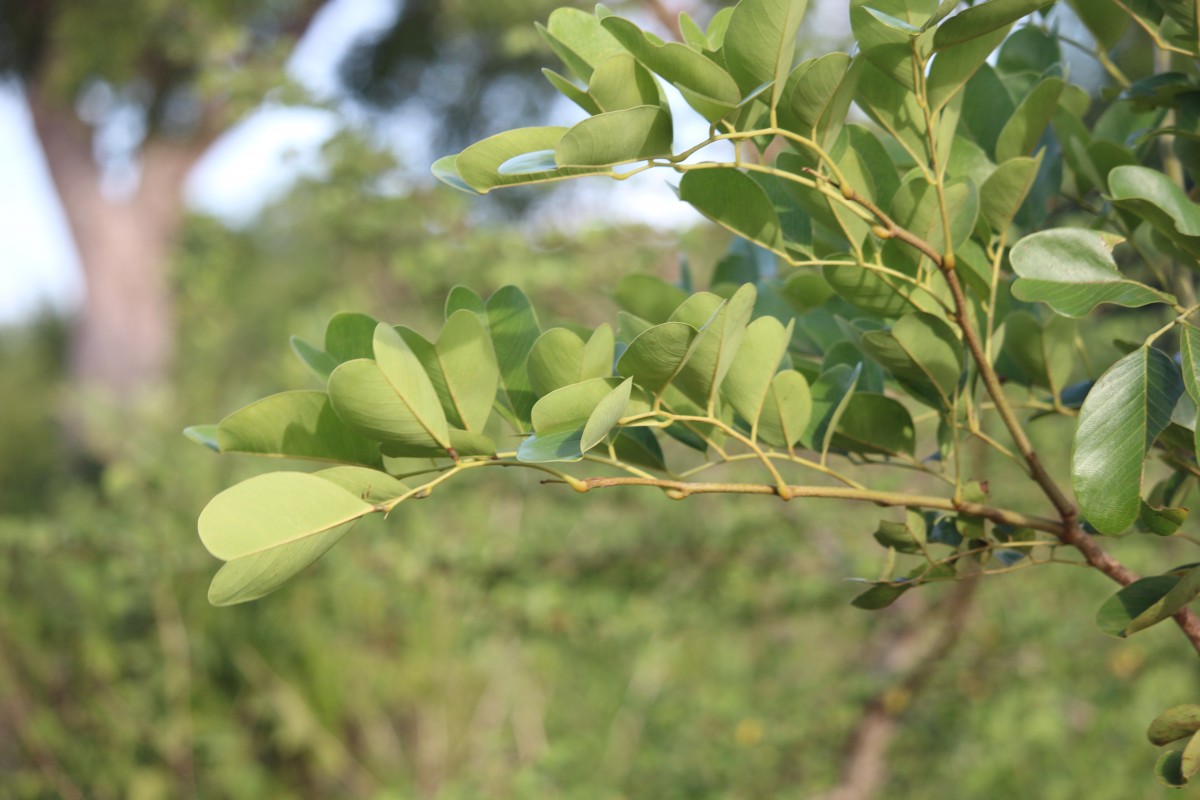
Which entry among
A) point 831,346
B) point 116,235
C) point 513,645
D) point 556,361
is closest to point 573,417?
point 556,361

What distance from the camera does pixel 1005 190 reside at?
0.28 m

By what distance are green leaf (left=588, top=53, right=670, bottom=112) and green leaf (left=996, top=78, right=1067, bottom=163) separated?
4.2 inches

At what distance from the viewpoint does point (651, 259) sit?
1.46 metres

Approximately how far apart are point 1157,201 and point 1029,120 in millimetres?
57

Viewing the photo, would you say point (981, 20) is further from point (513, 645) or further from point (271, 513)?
point (513, 645)


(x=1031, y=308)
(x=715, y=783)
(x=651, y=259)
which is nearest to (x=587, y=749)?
(x=715, y=783)

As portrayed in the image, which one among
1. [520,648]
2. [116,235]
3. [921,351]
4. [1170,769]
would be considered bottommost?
[520,648]

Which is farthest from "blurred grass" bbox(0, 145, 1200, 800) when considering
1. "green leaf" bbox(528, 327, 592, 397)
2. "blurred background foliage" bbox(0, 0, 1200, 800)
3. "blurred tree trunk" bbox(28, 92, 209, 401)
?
"blurred tree trunk" bbox(28, 92, 209, 401)

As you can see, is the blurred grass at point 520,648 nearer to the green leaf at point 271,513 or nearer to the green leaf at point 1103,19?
the green leaf at point 1103,19

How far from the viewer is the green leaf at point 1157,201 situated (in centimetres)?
24

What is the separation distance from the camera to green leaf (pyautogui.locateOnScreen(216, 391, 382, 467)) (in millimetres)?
251

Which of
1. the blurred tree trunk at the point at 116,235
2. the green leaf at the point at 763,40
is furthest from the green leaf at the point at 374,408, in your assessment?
the blurred tree trunk at the point at 116,235

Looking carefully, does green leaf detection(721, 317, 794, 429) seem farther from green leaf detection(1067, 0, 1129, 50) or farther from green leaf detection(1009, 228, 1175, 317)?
green leaf detection(1067, 0, 1129, 50)

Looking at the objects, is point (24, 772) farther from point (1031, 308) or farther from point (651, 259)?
point (1031, 308)
